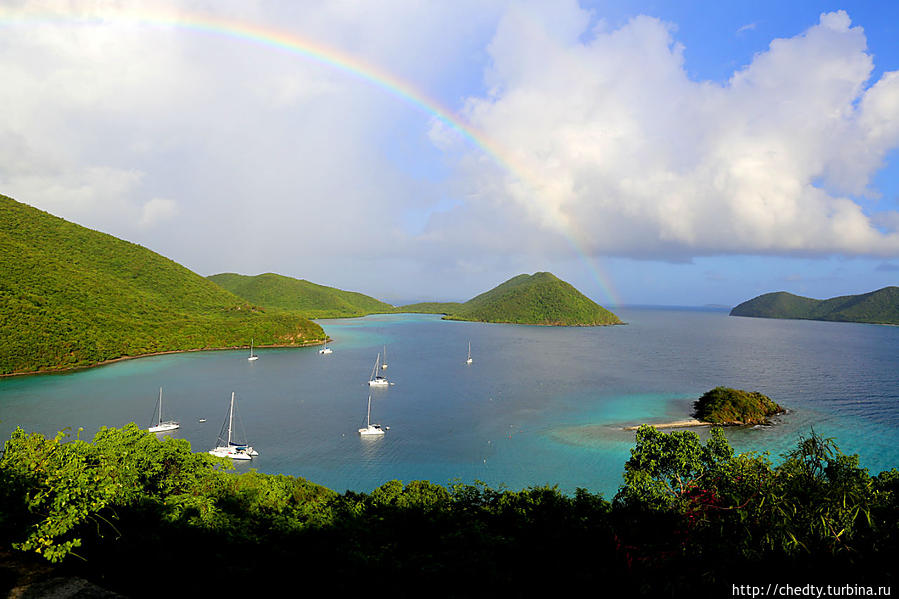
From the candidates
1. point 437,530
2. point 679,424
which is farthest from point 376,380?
point 437,530

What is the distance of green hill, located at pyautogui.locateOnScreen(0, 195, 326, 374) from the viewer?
5834cm

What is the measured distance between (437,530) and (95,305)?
88.3m

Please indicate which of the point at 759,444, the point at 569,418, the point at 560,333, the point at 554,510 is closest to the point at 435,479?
the point at 554,510

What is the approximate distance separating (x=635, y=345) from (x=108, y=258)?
144092 millimetres

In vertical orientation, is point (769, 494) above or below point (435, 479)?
above

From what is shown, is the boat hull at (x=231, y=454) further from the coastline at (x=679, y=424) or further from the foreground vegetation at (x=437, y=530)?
the coastline at (x=679, y=424)

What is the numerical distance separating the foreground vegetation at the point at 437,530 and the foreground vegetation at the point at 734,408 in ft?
88.9

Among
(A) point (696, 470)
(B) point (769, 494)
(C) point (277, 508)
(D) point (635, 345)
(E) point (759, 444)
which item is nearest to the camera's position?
(B) point (769, 494)

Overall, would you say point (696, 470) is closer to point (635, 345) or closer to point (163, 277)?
point (635, 345)

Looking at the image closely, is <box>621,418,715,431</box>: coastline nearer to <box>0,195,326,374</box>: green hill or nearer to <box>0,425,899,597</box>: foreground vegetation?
<box>0,425,899,597</box>: foreground vegetation

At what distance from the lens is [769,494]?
1055cm

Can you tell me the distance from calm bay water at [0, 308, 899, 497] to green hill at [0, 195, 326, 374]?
5444mm

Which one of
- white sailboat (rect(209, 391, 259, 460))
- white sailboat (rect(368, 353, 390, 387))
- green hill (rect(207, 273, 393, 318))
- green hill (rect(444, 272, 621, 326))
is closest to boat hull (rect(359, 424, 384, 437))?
white sailboat (rect(209, 391, 259, 460))

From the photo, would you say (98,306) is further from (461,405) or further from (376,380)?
(461,405)
